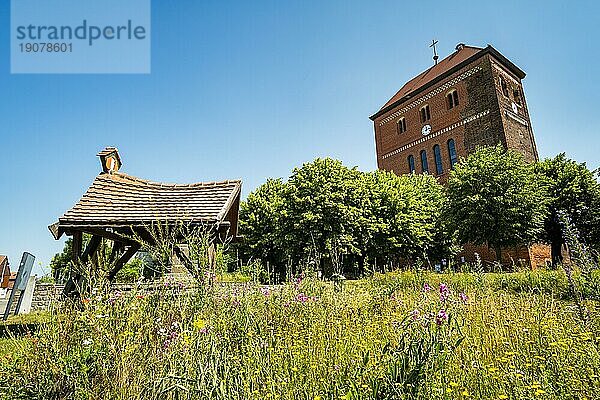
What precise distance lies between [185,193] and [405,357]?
6396 millimetres

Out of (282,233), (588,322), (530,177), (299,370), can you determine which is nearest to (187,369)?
(299,370)

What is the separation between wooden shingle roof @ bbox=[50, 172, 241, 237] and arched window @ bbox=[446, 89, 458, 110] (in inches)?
1051

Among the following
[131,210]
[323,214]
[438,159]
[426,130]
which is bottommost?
[131,210]

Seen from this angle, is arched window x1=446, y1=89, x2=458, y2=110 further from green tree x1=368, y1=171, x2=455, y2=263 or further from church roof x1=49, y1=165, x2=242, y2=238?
church roof x1=49, y1=165, x2=242, y2=238

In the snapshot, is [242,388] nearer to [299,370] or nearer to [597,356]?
[299,370]

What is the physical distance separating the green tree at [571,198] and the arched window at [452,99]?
9.78 metres

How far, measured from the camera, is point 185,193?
8.17 m

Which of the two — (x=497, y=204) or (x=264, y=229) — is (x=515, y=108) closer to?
(x=497, y=204)

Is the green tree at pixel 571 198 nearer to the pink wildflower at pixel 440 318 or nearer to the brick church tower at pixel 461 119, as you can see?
the brick church tower at pixel 461 119

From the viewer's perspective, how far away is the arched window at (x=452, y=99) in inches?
1207

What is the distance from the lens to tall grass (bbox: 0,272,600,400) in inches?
106

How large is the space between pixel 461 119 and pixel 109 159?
27155 mm

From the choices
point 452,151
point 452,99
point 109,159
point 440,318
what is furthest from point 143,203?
point 452,99

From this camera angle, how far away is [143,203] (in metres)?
7.73
